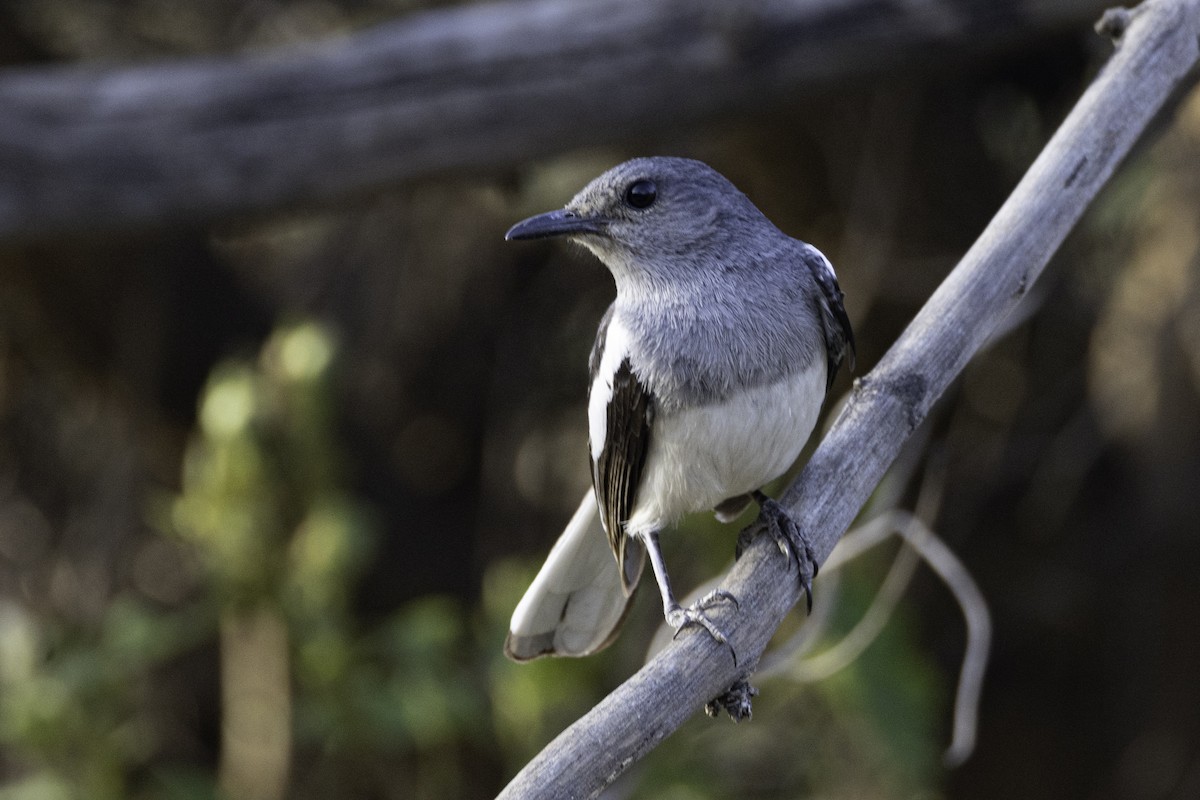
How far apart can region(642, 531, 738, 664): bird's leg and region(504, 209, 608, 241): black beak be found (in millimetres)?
680

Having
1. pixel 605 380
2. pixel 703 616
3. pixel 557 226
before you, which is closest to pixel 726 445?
pixel 605 380

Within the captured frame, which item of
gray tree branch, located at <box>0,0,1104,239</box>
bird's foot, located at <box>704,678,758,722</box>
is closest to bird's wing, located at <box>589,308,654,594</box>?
bird's foot, located at <box>704,678,758,722</box>

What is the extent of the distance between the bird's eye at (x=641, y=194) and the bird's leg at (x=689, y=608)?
28.6 inches

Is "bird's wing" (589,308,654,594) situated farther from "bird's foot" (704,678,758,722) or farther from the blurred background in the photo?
the blurred background

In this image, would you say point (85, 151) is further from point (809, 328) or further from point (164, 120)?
point (809, 328)

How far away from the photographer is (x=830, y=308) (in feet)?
9.11

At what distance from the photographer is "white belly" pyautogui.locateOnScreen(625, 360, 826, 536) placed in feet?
8.45

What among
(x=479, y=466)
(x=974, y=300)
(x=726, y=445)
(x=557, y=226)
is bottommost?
(x=479, y=466)

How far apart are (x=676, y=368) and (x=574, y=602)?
0.62 meters

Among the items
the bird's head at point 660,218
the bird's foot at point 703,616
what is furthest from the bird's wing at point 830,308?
the bird's foot at point 703,616

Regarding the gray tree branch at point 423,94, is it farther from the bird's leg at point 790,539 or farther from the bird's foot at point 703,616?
the bird's foot at point 703,616

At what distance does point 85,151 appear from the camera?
144 inches

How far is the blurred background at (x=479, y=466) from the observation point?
3811mm

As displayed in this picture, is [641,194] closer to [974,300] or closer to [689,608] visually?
[974,300]
